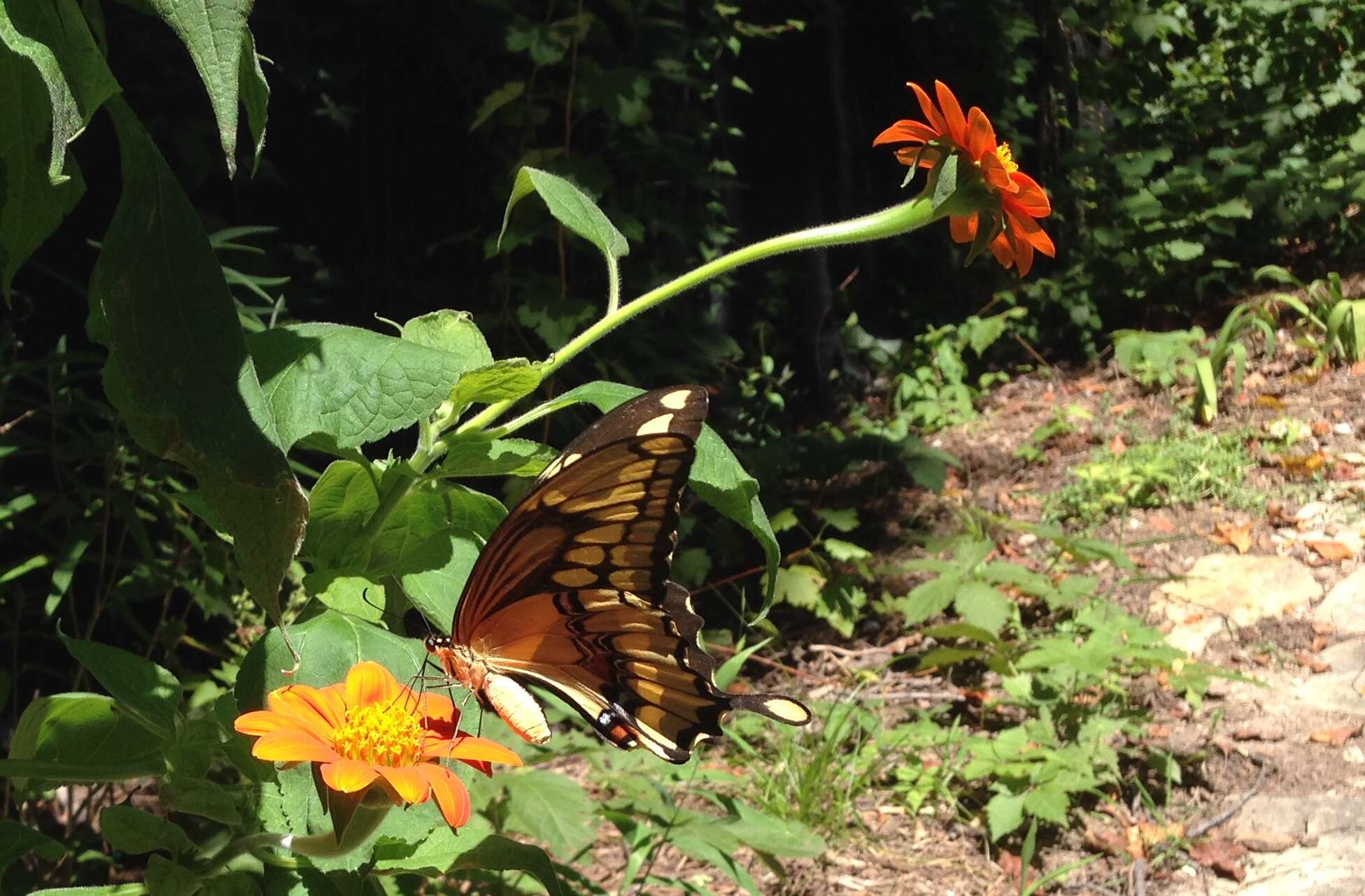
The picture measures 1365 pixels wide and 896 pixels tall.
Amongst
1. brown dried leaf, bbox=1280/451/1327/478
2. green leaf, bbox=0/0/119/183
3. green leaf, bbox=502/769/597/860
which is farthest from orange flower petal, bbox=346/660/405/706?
brown dried leaf, bbox=1280/451/1327/478

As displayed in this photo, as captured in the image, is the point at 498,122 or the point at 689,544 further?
the point at 689,544

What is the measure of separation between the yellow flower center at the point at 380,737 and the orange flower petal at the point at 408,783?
21mm

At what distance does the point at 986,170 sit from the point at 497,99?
79.8 inches

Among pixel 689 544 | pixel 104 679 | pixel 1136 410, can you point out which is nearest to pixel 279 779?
pixel 104 679

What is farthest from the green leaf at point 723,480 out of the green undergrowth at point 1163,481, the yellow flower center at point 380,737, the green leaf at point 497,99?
the green undergrowth at point 1163,481

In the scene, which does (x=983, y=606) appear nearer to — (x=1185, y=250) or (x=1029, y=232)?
(x=1029, y=232)

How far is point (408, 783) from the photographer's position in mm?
672

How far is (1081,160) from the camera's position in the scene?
5.85 metres

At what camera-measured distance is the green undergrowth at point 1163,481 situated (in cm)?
390

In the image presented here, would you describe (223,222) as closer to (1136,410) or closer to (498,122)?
(498,122)

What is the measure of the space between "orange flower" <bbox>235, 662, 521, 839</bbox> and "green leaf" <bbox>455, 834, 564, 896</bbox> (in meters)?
0.10

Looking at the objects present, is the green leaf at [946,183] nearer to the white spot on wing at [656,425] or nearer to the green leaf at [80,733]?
the white spot on wing at [656,425]

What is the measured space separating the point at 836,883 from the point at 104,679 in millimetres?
1786

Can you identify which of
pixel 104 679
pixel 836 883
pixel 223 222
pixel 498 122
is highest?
pixel 498 122
